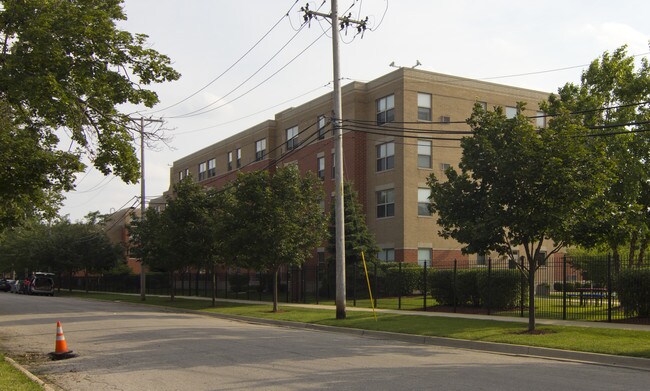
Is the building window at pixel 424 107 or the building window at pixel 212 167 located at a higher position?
the building window at pixel 424 107

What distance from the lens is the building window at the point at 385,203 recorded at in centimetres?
3559

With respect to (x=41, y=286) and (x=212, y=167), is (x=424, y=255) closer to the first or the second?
(x=212, y=167)

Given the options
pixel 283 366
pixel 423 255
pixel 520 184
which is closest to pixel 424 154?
pixel 423 255

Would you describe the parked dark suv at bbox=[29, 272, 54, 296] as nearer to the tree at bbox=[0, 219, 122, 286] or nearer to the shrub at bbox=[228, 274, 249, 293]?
the tree at bbox=[0, 219, 122, 286]

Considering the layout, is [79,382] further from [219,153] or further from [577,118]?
[219,153]

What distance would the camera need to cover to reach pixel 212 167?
188 ft

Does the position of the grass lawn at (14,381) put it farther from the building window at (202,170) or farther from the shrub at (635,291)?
the building window at (202,170)

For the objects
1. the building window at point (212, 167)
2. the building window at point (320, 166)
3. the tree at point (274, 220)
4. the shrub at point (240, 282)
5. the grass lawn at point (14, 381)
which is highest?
the building window at point (212, 167)

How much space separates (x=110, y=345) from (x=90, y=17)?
758 centimetres

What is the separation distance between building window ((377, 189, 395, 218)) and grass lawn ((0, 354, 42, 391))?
26768 millimetres

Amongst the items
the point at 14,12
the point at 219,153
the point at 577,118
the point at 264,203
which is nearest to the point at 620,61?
the point at 577,118

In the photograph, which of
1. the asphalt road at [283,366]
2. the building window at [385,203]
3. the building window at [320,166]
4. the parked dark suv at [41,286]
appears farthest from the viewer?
the parked dark suv at [41,286]

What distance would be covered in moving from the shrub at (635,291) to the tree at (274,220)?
11937mm

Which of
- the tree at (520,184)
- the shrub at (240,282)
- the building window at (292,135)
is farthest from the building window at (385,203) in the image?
the tree at (520,184)
